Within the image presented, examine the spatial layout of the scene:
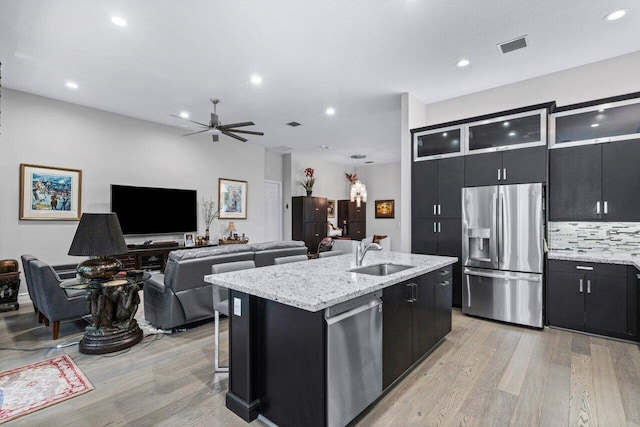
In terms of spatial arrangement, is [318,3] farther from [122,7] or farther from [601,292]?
[601,292]

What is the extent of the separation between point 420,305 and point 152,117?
5.75m

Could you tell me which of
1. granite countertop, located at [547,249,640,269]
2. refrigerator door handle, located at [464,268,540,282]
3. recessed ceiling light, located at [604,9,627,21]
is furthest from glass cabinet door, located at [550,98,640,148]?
refrigerator door handle, located at [464,268,540,282]

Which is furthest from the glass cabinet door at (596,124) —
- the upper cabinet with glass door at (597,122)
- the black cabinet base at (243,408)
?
the black cabinet base at (243,408)

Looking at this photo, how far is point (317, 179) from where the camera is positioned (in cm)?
991

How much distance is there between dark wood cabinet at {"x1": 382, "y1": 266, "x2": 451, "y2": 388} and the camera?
2.22 m

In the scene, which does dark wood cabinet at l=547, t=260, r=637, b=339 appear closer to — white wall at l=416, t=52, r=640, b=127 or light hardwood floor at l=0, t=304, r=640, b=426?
light hardwood floor at l=0, t=304, r=640, b=426

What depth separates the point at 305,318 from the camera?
68.7 inches

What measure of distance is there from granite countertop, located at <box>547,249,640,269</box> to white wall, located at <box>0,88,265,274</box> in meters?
6.35

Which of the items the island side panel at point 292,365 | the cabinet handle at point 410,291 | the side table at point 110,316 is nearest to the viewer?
the island side panel at point 292,365

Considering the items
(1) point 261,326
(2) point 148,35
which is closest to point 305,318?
(1) point 261,326

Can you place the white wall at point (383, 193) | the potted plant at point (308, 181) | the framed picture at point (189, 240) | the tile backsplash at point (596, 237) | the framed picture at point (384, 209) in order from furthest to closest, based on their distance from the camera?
the framed picture at point (384, 209)
the white wall at point (383, 193)
the potted plant at point (308, 181)
the framed picture at point (189, 240)
the tile backsplash at point (596, 237)

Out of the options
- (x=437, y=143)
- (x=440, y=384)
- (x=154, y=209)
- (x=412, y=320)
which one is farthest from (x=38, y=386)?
(x=437, y=143)

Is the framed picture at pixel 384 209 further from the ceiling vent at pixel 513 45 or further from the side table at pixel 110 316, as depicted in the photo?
the side table at pixel 110 316

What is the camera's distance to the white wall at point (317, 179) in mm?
9062
